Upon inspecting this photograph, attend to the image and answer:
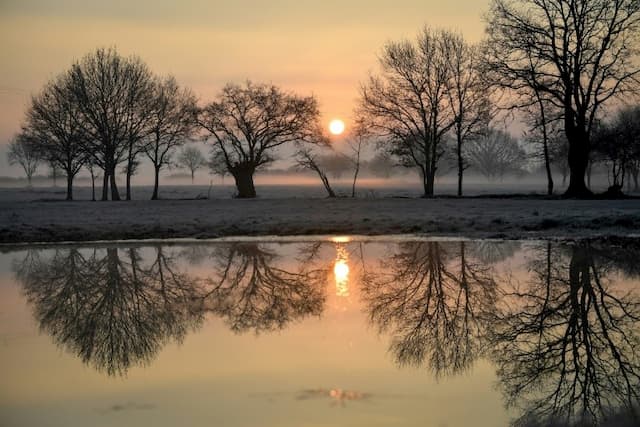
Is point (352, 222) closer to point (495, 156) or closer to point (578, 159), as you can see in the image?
point (578, 159)

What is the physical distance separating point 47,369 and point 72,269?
423 inches

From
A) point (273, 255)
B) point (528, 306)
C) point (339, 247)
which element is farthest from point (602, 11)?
point (528, 306)

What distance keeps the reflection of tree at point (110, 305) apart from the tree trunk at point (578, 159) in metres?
32.2

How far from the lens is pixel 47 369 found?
10.1 meters

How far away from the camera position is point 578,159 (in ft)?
150

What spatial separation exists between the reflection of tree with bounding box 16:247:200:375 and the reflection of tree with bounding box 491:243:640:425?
5.60 m

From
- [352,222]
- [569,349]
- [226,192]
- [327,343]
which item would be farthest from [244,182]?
[569,349]

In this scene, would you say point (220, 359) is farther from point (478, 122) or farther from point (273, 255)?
point (478, 122)

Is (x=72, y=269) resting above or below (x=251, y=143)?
below

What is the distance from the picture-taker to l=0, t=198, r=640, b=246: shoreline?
28938mm

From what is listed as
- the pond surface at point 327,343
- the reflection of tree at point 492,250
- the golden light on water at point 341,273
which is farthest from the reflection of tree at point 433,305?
the reflection of tree at point 492,250

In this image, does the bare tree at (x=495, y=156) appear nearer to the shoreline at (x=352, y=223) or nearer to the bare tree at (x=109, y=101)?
the bare tree at (x=109, y=101)

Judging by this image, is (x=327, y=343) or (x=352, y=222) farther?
(x=352, y=222)

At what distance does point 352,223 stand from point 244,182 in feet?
111
